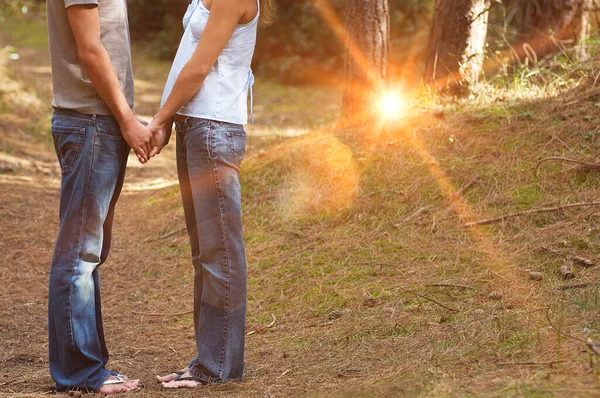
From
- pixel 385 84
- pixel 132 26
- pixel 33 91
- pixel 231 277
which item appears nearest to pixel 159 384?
pixel 231 277

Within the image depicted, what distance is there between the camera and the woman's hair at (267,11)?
307 centimetres

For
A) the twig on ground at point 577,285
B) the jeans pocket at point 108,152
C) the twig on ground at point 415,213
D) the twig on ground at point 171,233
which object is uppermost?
the jeans pocket at point 108,152

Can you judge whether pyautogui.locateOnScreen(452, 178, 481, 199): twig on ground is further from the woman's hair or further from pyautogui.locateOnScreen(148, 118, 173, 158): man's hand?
pyautogui.locateOnScreen(148, 118, 173, 158): man's hand

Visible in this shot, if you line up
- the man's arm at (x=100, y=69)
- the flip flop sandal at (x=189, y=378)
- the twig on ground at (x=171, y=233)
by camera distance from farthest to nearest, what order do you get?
the twig on ground at (x=171, y=233)
the flip flop sandal at (x=189, y=378)
the man's arm at (x=100, y=69)

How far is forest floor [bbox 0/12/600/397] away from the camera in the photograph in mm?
3102

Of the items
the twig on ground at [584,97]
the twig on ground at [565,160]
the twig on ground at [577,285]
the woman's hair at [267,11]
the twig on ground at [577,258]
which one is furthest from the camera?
the twig on ground at [584,97]

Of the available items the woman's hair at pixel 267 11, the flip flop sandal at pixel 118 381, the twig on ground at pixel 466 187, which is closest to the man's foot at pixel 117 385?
the flip flop sandal at pixel 118 381

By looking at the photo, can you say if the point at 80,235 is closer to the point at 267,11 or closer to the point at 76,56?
the point at 76,56

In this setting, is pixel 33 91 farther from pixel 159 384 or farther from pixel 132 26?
pixel 159 384

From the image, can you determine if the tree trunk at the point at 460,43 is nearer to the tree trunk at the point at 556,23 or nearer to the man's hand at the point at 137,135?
the tree trunk at the point at 556,23

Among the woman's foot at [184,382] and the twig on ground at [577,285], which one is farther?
the twig on ground at [577,285]

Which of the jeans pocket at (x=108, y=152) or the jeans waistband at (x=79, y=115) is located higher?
the jeans waistband at (x=79, y=115)

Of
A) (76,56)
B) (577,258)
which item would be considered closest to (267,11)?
(76,56)

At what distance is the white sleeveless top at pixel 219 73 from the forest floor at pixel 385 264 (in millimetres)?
1219
